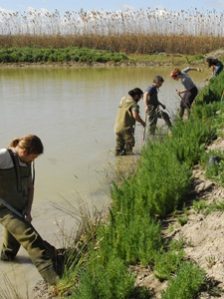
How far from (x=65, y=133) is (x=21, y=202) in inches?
293

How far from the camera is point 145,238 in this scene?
4.58 meters

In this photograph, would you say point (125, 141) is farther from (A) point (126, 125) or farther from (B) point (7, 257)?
(B) point (7, 257)

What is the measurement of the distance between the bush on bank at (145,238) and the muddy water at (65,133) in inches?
32.4

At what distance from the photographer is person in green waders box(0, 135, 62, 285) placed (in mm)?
5039

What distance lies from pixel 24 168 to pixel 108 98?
13.7 m

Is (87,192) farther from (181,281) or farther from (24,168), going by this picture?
(181,281)

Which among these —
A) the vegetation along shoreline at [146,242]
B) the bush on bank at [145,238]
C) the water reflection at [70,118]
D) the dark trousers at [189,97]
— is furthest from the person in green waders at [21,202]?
the dark trousers at [189,97]

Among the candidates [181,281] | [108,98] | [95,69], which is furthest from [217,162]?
[95,69]

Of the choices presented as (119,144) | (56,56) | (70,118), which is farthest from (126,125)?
(56,56)

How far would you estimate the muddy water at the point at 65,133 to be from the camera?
272 inches

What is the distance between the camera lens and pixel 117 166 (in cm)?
952

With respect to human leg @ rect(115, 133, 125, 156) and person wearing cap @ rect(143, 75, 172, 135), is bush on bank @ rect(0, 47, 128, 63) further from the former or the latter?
human leg @ rect(115, 133, 125, 156)

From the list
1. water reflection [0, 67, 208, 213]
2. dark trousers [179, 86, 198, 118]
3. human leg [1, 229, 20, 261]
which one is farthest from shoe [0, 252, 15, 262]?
dark trousers [179, 86, 198, 118]

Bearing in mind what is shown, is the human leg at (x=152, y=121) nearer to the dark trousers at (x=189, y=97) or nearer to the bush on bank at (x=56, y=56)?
the dark trousers at (x=189, y=97)
